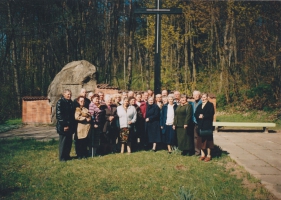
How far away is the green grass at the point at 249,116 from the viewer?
1464 cm

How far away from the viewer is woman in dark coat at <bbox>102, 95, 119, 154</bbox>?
7199 mm

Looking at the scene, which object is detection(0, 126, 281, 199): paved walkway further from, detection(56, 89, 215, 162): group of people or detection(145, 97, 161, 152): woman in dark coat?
detection(145, 97, 161, 152): woman in dark coat

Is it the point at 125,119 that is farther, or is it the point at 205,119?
the point at 125,119

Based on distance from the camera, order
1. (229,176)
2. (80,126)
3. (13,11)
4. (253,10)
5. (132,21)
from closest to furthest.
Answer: (229,176), (80,126), (13,11), (253,10), (132,21)

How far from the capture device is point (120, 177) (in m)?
5.38

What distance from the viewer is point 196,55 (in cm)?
2400

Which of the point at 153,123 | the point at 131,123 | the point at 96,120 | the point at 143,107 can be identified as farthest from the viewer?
the point at 143,107

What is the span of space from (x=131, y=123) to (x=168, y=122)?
1117 mm

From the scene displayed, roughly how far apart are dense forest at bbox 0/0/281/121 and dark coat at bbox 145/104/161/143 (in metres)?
9.51

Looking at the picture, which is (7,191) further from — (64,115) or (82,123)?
(82,123)

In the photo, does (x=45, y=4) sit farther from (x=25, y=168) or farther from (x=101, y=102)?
(x=25, y=168)

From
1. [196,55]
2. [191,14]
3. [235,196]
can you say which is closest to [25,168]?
[235,196]

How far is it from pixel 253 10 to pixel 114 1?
36.1ft

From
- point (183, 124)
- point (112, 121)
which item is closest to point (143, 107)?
point (112, 121)
